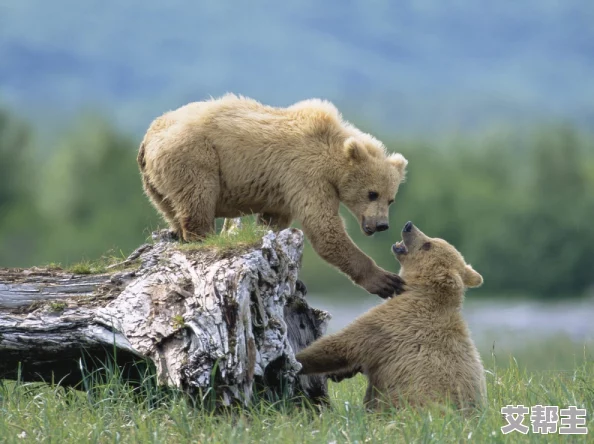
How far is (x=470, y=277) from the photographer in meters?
7.47

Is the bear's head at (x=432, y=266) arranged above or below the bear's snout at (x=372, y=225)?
below

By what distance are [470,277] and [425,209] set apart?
48726 mm

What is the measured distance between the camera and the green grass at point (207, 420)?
5.78 meters

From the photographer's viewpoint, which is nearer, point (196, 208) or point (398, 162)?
point (196, 208)

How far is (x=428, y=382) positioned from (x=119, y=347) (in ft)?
6.87

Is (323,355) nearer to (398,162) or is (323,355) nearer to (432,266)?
(432,266)

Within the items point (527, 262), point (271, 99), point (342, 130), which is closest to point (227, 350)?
point (342, 130)

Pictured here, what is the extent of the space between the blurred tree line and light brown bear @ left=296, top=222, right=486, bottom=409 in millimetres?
36617

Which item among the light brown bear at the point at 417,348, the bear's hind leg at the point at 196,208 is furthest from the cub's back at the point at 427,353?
the bear's hind leg at the point at 196,208

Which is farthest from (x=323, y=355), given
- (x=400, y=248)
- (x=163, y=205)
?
(x=163, y=205)

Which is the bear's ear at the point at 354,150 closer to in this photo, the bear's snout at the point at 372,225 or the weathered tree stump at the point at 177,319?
the bear's snout at the point at 372,225

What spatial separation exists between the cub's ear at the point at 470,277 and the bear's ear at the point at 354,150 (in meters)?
1.34

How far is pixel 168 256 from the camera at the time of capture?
6.82 metres

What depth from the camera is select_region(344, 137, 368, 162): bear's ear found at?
318 inches
